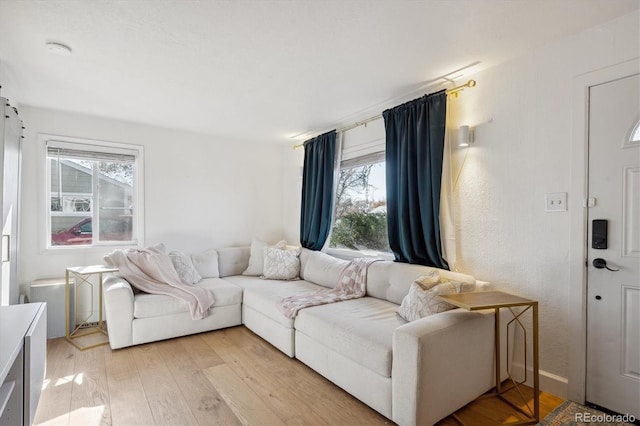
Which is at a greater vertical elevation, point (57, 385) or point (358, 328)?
point (358, 328)

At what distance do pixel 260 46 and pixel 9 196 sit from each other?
7.93 feet

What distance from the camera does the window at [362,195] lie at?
3695mm

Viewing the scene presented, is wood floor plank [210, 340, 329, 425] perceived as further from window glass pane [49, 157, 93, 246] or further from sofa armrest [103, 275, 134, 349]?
window glass pane [49, 157, 93, 246]

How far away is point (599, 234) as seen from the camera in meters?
2.09

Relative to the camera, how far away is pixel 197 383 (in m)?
2.48

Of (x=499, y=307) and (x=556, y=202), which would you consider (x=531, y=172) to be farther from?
(x=499, y=307)

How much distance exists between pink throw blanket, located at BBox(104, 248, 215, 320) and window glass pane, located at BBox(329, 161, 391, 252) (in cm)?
176

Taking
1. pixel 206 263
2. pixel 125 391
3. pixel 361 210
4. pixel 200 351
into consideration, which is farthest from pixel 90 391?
pixel 361 210

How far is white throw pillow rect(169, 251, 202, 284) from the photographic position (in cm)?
369

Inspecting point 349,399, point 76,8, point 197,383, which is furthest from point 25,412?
point 76,8

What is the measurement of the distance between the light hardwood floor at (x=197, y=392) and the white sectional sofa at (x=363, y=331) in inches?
4.6

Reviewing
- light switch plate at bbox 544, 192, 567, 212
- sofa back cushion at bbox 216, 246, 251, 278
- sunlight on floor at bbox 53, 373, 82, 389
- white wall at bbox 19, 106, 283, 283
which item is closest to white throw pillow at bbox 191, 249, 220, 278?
sofa back cushion at bbox 216, 246, 251, 278

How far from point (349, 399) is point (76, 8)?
115 inches

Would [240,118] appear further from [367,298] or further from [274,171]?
[367,298]
